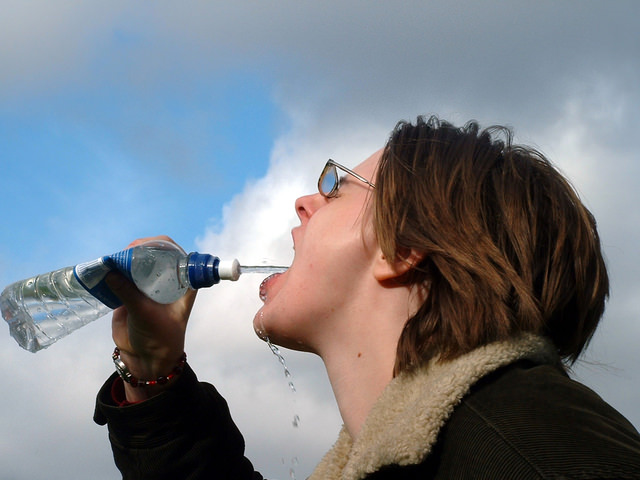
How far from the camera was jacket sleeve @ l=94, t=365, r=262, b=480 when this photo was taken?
3.77 m

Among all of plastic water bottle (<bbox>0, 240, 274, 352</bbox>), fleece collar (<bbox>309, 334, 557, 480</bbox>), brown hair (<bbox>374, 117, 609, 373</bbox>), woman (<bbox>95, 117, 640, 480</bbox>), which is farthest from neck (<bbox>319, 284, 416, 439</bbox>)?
plastic water bottle (<bbox>0, 240, 274, 352</bbox>)

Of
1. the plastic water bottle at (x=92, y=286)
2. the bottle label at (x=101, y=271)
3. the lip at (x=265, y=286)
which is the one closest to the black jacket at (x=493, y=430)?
the lip at (x=265, y=286)

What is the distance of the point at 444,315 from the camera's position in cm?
251

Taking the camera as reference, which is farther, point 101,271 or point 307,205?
point 101,271

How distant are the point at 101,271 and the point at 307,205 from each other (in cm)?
119

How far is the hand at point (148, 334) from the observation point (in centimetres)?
375

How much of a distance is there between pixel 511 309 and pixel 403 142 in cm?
104

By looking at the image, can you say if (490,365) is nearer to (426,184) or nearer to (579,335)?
(579,335)

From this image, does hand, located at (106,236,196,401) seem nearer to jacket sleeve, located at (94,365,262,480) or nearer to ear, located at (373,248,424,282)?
jacket sleeve, located at (94,365,262,480)

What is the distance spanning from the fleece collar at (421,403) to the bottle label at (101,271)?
175 centimetres

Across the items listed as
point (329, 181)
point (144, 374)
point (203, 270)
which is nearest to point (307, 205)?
point (329, 181)

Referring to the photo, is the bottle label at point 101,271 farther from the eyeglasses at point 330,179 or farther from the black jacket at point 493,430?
the black jacket at point 493,430

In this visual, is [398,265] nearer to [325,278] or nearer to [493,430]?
[325,278]

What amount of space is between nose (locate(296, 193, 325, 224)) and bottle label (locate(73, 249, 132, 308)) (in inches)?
37.6
